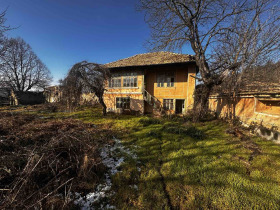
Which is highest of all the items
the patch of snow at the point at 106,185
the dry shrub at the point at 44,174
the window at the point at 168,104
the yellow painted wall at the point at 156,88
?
the yellow painted wall at the point at 156,88

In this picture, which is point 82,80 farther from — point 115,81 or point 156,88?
point 156,88

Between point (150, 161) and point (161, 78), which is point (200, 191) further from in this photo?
point (161, 78)

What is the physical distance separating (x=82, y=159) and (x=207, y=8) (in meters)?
11.1

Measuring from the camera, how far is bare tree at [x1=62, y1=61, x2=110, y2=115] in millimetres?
8141

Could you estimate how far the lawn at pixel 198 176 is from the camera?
7.23ft

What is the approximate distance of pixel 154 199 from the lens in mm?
2256

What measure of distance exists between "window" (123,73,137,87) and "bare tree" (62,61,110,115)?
3.31 meters

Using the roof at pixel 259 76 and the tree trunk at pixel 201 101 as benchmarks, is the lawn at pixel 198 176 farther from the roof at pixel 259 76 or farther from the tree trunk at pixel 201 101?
the roof at pixel 259 76

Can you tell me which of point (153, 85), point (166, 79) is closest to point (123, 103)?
point (153, 85)

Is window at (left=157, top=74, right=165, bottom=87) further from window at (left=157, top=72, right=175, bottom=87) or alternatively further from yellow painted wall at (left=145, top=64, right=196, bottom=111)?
yellow painted wall at (left=145, top=64, right=196, bottom=111)

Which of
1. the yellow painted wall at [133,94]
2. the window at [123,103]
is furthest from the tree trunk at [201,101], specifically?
the window at [123,103]

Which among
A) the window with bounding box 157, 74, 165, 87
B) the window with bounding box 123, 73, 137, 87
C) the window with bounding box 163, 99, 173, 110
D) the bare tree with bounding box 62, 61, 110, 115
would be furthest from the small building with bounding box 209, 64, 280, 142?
the bare tree with bounding box 62, 61, 110, 115

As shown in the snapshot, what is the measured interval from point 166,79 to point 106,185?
10891 millimetres

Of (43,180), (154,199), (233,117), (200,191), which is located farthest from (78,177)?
(233,117)
